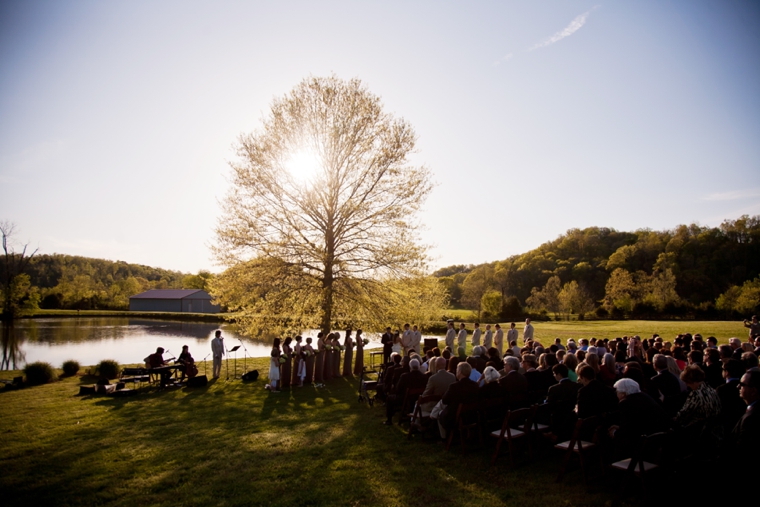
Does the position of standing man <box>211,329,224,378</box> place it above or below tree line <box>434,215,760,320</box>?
below

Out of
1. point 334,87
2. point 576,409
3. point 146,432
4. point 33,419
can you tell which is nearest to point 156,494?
point 146,432

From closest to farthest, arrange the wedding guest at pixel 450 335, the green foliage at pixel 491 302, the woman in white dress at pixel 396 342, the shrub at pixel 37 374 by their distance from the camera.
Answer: the shrub at pixel 37 374, the woman in white dress at pixel 396 342, the wedding guest at pixel 450 335, the green foliage at pixel 491 302

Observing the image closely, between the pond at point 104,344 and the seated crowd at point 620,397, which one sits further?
the pond at point 104,344

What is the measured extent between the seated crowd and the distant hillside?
6648 centimetres

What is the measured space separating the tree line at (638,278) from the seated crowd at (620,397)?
3496 centimetres

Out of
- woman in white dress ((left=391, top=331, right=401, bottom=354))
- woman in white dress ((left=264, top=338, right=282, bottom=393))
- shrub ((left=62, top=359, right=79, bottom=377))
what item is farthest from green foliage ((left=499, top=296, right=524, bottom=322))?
shrub ((left=62, top=359, right=79, bottom=377))

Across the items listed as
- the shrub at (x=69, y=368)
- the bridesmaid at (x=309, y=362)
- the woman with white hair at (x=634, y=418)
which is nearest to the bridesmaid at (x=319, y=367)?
the bridesmaid at (x=309, y=362)

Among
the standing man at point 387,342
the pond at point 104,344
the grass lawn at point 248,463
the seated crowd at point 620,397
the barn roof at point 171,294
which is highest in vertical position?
the barn roof at point 171,294

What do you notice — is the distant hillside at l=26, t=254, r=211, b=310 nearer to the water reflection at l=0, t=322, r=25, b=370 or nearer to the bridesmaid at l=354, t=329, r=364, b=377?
the water reflection at l=0, t=322, r=25, b=370

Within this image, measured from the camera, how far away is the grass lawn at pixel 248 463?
6.15 m

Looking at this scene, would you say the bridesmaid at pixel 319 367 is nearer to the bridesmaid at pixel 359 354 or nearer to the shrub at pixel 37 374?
the bridesmaid at pixel 359 354

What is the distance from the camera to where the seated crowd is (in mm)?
5398

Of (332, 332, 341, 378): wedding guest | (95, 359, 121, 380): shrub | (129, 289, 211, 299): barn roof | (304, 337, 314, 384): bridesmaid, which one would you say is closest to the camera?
(304, 337, 314, 384): bridesmaid

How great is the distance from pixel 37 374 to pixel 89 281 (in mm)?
92265
